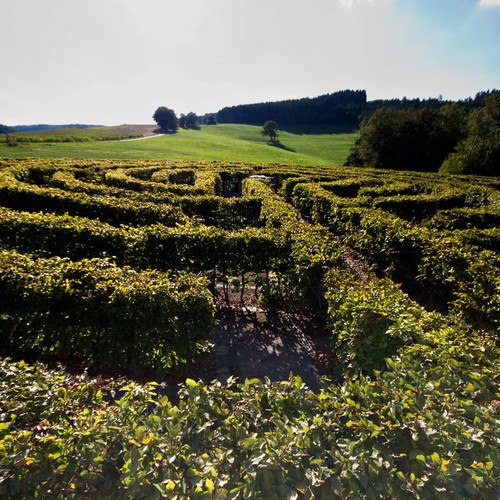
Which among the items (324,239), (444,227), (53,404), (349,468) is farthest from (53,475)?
(444,227)

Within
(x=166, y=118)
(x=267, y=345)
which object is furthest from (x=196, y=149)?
(x=267, y=345)

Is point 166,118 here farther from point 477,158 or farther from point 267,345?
point 267,345

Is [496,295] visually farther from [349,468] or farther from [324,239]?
[349,468]

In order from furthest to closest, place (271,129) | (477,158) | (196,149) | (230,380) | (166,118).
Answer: (166,118) < (271,129) < (196,149) < (477,158) < (230,380)

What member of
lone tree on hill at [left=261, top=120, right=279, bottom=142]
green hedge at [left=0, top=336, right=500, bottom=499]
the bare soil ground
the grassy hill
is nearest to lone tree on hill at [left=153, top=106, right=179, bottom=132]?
the grassy hill

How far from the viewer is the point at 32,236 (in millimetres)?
10039

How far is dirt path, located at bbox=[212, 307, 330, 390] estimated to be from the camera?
7.69 m

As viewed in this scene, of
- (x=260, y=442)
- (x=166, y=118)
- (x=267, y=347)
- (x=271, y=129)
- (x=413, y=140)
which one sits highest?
(x=166, y=118)

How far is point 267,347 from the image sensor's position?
8.60 meters

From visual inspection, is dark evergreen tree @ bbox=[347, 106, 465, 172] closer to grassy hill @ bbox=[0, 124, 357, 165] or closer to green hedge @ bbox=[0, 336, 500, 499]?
grassy hill @ bbox=[0, 124, 357, 165]

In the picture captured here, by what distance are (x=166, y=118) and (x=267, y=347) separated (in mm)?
118300

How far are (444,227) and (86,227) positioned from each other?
15.5 meters

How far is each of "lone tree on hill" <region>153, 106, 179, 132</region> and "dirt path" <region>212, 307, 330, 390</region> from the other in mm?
116060

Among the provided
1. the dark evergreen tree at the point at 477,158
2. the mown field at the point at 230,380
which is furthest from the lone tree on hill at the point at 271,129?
the mown field at the point at 230,380
